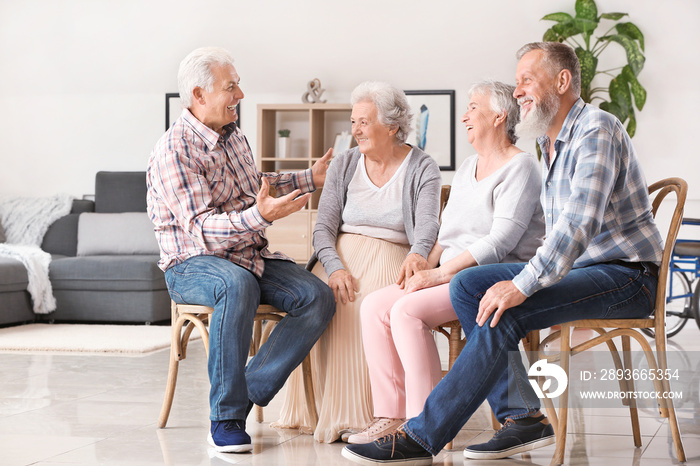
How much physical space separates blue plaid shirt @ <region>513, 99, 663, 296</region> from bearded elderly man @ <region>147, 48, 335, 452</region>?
29.0 inches

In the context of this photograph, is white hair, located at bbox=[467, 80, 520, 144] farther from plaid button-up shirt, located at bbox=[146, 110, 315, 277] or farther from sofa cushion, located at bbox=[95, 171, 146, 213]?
sofa cushion, located at bbox=[95, 171, 146, 213]

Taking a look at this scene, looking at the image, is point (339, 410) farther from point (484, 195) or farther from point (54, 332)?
point (54, 332)

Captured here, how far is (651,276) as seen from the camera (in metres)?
2.03

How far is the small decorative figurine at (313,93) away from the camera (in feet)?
20.9

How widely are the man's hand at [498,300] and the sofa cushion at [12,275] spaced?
13.7ft

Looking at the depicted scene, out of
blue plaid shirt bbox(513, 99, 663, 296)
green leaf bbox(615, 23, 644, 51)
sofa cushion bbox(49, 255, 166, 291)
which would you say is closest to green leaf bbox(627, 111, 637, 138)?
green leaf bbox(615, 23, 644, 51)

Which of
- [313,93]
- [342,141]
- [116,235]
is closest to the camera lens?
[116,235]

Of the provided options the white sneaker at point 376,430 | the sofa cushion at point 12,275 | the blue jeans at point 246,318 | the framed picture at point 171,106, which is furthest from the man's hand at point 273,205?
the framed picture at point 171,106

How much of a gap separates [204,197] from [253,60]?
445cm

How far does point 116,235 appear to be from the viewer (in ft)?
19.7

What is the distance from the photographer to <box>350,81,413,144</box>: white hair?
8.59ft

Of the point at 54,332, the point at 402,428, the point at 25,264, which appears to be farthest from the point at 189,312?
the point at 25,264

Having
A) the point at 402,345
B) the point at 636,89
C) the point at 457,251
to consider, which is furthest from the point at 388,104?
the point at 636,89

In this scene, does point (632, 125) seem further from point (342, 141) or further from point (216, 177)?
point (216, 177)
